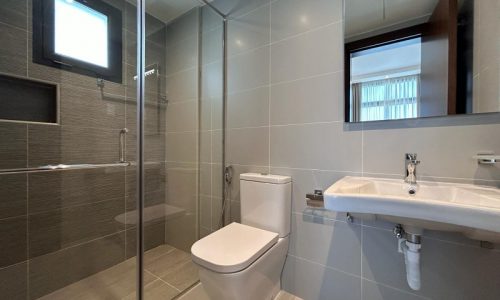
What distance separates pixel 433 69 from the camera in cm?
97

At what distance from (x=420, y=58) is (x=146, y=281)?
82.3 inches

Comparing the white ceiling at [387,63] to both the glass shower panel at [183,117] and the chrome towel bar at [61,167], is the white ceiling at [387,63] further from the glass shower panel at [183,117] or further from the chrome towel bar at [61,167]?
the chrome towel bar at [61,167]

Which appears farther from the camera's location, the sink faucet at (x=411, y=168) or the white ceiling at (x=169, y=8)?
the white ceiling at (x=169, y=8)

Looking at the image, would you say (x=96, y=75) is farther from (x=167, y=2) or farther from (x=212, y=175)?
(x=212, y=175)

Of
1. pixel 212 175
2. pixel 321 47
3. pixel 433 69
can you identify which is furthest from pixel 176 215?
pixel 433 69

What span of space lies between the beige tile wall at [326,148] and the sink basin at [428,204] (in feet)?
0.31

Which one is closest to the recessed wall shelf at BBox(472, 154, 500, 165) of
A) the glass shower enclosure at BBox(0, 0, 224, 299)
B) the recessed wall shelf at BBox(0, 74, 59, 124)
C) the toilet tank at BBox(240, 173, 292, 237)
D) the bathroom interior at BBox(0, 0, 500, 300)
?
the bathroom interior at BBox(0, 0, 500, 300)

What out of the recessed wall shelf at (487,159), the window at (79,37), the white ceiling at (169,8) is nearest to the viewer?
the recessed wall shelf at (487,159)

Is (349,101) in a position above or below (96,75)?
below

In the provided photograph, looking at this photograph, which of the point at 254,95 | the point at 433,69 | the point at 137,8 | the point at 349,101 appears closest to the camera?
the point at 433,69

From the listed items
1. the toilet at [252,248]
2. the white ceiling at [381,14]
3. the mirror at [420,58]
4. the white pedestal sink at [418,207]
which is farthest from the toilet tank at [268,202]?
the white ceiling at [381,14]

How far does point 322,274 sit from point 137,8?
213 centimetres

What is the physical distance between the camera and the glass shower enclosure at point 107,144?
1.25 m

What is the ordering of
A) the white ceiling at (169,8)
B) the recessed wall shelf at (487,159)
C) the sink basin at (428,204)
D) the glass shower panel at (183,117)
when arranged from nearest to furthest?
the sink basin at (428,204) → the recessed wall shelf at (487,159) → the white ceiling at (169,8) → the glass shower panel at (183,117)
